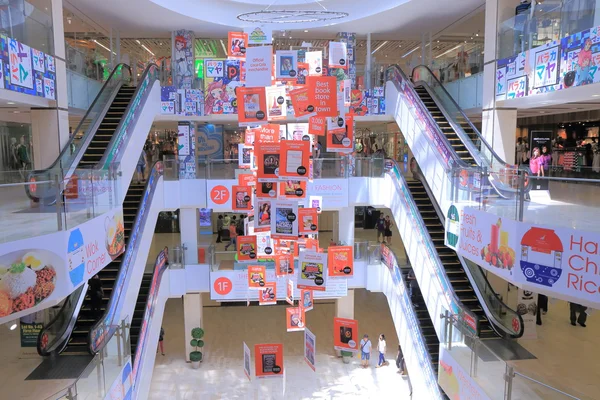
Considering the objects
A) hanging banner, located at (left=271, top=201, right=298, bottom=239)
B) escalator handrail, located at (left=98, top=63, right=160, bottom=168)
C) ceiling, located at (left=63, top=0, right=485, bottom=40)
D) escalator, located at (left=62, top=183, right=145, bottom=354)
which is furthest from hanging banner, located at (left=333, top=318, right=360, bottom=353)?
ceiling, located at (left=63, top=0, right=485, bottom=40)

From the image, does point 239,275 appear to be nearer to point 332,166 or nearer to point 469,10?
point 332,166

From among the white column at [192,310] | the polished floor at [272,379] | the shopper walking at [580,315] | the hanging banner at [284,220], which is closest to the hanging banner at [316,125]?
the hanging banner at [284,220]

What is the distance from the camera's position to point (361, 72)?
685 inches

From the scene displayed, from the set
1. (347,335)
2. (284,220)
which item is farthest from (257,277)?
(284,220)

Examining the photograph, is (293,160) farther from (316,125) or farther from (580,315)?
(580,315)

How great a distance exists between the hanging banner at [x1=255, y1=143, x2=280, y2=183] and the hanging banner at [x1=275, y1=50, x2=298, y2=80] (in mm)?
1385

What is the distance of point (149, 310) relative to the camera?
12.1m

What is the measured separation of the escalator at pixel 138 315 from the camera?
1135cm

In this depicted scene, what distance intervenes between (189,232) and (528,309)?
10.7m

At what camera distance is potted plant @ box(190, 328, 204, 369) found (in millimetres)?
15648

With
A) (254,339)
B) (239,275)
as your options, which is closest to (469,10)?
(239,275)

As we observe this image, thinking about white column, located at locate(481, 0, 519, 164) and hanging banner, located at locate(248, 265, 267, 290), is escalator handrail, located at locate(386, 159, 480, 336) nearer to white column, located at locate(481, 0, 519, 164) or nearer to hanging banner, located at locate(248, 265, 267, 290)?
white column, located at locate(481, 0, 519, 164)

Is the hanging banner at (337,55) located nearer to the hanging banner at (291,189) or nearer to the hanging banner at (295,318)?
the hanging banner at (291,189)

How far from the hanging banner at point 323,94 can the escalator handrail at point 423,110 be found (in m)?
3.08
